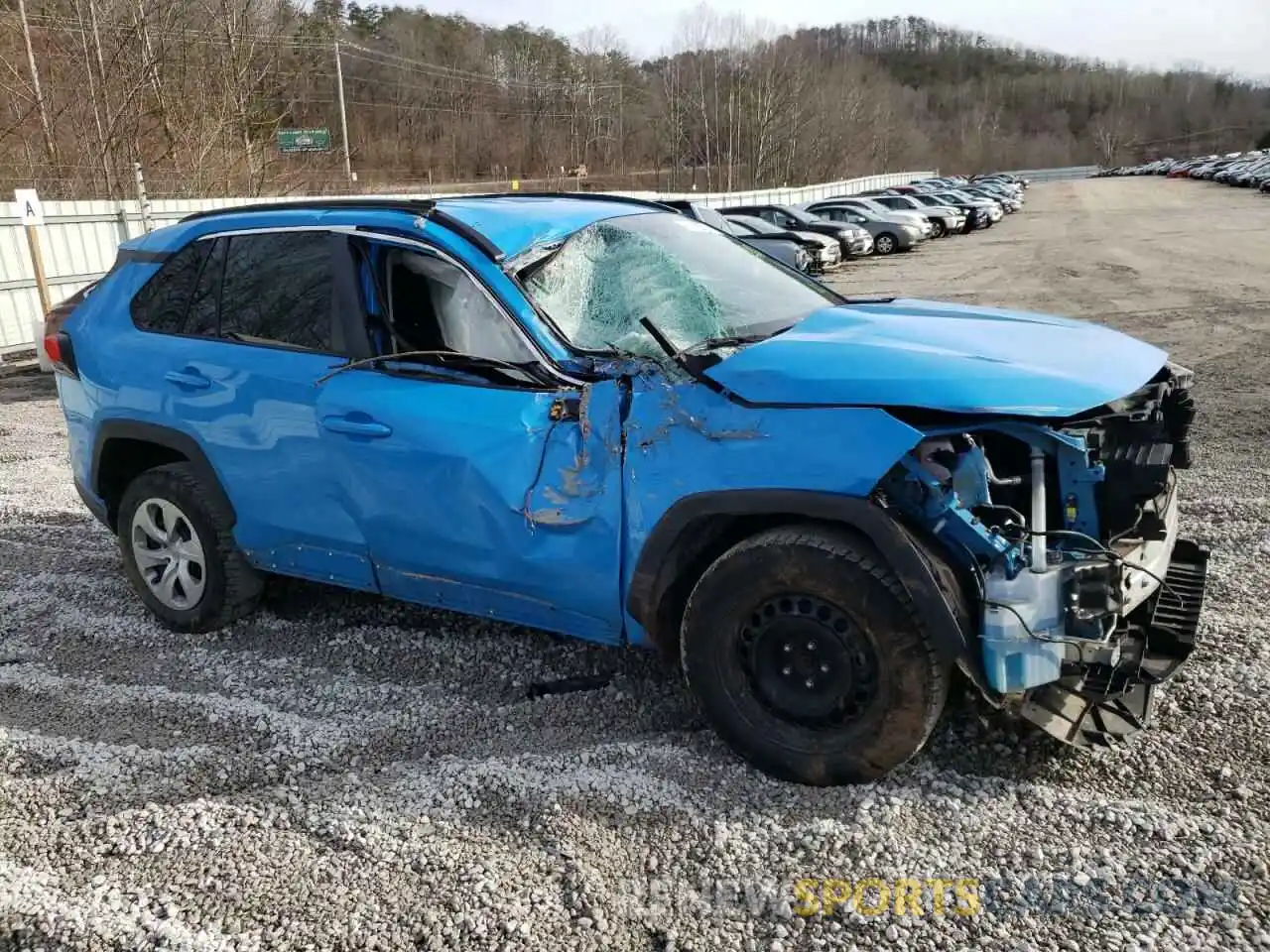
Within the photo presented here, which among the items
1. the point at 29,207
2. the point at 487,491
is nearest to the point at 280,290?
the point at 487,491

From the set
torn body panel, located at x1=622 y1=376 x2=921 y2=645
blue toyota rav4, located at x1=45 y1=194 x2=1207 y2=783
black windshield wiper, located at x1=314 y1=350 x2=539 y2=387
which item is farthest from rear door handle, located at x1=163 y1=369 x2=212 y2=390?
torn body panel, located at x1=622 y1=376 x2=921 y2=645

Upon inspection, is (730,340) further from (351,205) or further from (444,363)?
(351,205)

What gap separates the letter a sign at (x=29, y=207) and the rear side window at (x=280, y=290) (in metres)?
9.07

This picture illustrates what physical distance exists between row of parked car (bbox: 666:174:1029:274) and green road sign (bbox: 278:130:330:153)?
53.4 ft

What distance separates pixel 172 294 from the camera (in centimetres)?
435

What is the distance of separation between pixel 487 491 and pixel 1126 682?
2090 millimetres

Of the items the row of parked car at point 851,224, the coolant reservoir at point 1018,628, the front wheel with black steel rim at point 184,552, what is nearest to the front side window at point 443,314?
the front wheel with black steel rim at point 184,552

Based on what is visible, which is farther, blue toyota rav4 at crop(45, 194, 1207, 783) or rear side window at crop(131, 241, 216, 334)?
rear side window at crop(131, 241, 216, 334)

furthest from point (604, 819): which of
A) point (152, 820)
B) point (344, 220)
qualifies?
point (344, 220)

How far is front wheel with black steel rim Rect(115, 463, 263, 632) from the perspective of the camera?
14.0 feet

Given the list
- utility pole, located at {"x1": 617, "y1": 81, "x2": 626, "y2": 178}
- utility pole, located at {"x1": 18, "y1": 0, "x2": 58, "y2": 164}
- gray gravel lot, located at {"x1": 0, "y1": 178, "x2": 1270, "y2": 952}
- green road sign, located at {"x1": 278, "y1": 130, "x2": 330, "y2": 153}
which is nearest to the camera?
gray gravel lot, located at {"x1": 0, "y1": 178, "x2": 1270, "y2": 952}

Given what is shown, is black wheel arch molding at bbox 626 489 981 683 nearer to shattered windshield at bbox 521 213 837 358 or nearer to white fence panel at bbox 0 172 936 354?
shattered windshield at bbox 521 213 837 358

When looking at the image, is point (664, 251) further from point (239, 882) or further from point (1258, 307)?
point (1258, 307)

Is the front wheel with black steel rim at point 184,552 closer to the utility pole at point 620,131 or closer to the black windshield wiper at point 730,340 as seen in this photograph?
the black windshield wiper at point 730,340
